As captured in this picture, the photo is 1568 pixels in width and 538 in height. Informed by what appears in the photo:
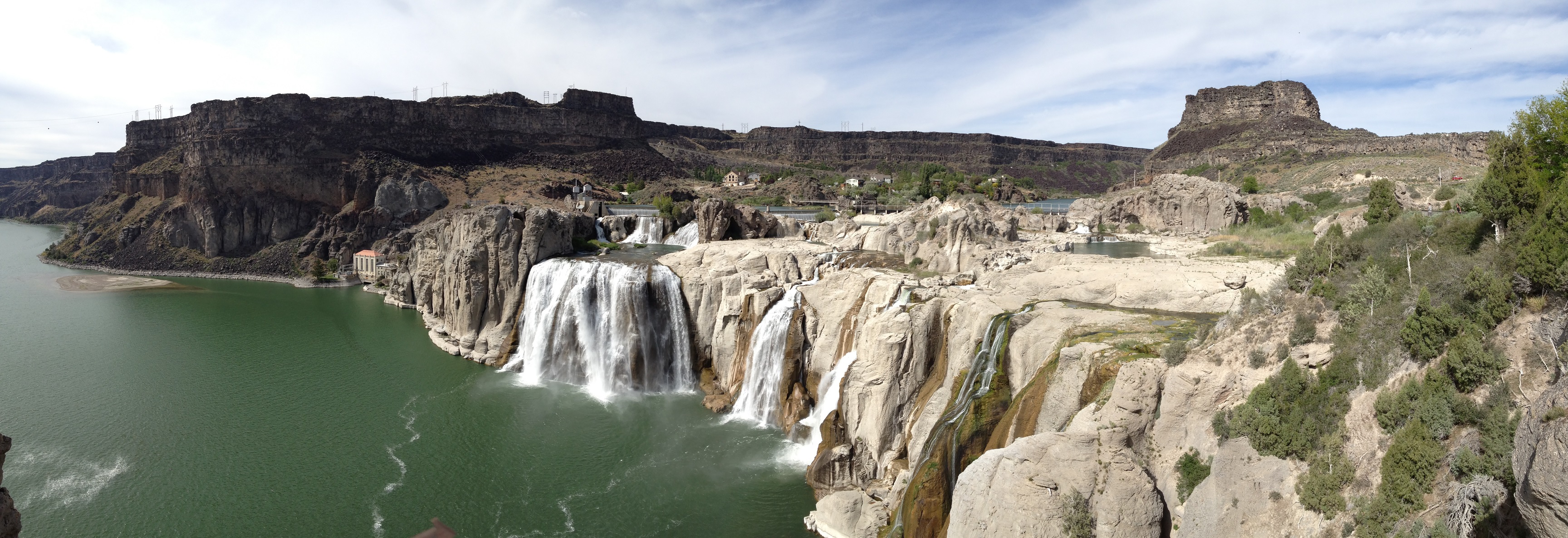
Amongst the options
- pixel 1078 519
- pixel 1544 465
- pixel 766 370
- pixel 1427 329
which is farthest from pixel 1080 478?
pixel 766 370

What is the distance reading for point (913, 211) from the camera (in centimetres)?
4059

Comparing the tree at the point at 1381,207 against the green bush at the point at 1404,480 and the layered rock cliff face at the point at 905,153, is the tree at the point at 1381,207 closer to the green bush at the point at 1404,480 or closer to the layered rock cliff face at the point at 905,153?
the green bush at the point at 1404,480

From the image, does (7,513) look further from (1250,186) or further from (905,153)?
(905,153)

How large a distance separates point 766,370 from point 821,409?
3111 millimetres

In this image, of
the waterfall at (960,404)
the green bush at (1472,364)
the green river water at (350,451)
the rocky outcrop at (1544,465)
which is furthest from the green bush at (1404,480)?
the green river water at (350,451)

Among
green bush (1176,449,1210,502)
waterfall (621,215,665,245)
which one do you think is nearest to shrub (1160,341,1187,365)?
green bush (1176,449,1210,502)

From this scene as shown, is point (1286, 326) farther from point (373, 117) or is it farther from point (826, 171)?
point (826, 171)

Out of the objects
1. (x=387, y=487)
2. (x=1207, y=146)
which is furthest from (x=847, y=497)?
(x=1207, y=146)

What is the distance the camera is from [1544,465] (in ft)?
22.0

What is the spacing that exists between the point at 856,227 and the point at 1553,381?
35674 millimetres

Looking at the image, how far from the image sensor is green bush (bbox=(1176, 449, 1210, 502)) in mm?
11445

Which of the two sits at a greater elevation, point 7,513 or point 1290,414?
point 1290,414

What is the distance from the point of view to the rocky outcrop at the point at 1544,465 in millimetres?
6520

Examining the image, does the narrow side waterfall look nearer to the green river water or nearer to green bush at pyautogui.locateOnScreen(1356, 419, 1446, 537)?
the green river water
